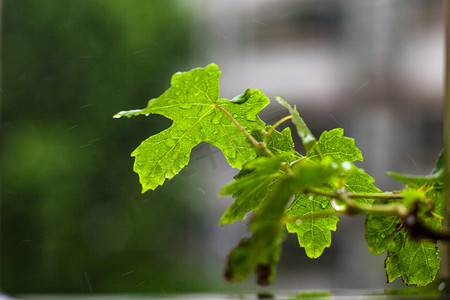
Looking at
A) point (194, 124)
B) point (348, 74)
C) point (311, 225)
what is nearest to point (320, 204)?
point (311, 225)

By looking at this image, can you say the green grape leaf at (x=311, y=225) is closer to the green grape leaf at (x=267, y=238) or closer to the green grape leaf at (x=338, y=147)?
the green grape leaf at (x=338, y=147)

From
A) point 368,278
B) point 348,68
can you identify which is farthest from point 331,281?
point 348,68

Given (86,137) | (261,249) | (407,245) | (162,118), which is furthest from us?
(162,118)

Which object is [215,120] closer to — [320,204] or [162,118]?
[320,204]

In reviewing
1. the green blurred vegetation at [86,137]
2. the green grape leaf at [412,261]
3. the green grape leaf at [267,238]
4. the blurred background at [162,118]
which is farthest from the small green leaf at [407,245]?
the green blurred vegetation at [86,137]

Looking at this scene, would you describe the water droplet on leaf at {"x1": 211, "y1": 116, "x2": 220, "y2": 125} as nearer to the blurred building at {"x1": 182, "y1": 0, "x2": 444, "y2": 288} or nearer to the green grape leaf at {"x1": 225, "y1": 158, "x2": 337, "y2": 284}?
the green grape leaf at {"x1": 225, "y1": 158, "x2": 337, "y2": 284}

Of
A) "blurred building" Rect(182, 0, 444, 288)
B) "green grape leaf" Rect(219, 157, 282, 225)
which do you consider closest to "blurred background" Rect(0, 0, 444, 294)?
"blurred building" Rect(182, 0, 444, 288)
